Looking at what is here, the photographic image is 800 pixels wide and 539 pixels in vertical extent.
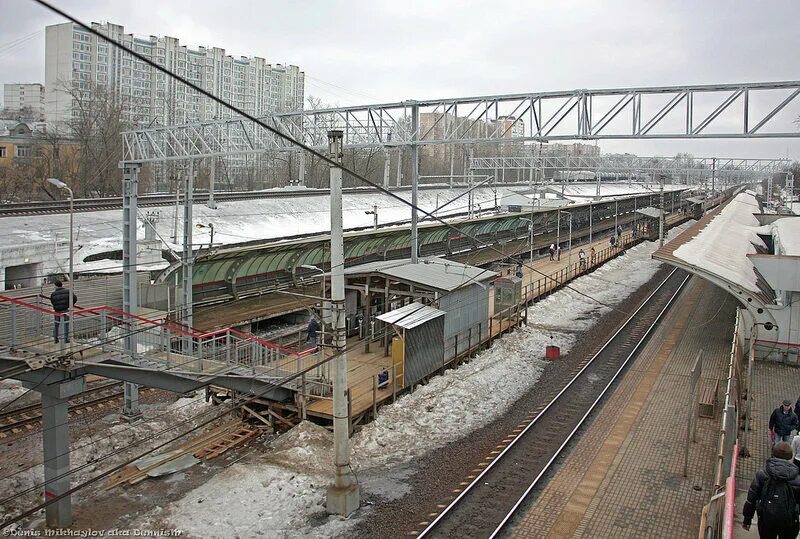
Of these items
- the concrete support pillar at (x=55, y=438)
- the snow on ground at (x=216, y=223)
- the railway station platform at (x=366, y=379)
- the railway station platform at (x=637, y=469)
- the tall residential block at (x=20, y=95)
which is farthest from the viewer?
the tall residential block at (x=20, y=95)

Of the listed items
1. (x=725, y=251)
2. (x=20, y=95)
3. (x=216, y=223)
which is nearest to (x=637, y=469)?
(x=725, y=251)

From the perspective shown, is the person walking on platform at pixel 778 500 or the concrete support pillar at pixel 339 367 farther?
the concrete support pillar at pixel 339 367

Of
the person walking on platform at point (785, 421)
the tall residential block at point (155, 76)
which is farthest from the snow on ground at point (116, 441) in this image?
the tall residential block at point (155, 76)

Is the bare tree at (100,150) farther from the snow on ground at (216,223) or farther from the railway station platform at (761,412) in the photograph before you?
the railway station platform at (761,412)

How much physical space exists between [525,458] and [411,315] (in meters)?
5.68

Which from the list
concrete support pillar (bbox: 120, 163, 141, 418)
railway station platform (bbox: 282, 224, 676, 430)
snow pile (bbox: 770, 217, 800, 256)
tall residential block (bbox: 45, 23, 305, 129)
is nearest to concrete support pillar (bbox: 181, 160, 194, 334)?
concrete support pillar (bbox: 120, 163, 141, 418)

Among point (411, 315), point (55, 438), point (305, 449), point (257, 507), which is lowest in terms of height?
point (257, 507)

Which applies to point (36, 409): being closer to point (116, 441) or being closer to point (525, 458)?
point (116, 441)

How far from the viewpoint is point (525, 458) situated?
46.0 ft

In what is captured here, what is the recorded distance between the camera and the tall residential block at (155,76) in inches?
2881

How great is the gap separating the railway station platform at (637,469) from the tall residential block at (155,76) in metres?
47.9

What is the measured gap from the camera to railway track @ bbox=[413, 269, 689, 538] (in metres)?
11.3

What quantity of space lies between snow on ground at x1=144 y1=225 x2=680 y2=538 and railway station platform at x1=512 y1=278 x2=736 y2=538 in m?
2.80

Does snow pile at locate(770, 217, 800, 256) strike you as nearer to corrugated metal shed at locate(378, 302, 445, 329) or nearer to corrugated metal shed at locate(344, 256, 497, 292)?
corrugated metal shed at locate(344, 256, 497, 292)
